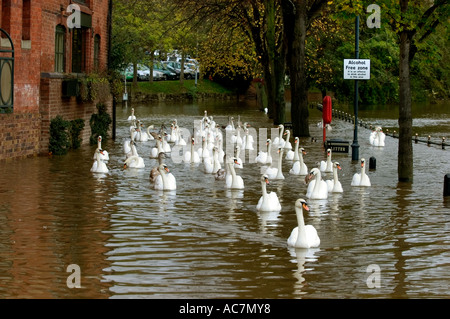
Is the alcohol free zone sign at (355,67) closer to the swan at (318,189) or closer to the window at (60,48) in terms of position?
the swan at (318,189)

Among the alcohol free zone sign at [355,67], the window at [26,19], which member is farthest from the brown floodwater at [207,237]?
the window at [26,19]

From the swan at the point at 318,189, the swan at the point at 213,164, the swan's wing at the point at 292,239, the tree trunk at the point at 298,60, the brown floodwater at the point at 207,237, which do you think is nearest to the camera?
the brown floodwater at the point at 207,237

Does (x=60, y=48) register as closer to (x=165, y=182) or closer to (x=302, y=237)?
(x=165, y=182)

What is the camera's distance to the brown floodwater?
1171cm

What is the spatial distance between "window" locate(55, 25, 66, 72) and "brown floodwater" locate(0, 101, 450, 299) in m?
5.34

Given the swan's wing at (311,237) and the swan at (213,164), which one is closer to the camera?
the swan's wing at (311,237)

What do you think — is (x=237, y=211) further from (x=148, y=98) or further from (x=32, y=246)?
(x=148, y=98)

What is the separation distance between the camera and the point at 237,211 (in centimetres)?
1797

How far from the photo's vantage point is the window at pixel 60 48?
97.7 feet

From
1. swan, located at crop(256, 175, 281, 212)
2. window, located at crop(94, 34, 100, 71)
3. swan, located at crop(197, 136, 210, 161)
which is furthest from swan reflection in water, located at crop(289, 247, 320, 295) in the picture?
window, located at crop(94, 34, 100, 71)

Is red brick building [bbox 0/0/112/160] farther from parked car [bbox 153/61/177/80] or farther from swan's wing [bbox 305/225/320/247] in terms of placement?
parked car [bbox 153/61/177/80]

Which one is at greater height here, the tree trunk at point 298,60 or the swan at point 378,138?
the tree trunk at point 298,60

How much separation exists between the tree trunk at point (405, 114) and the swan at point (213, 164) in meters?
4.86
